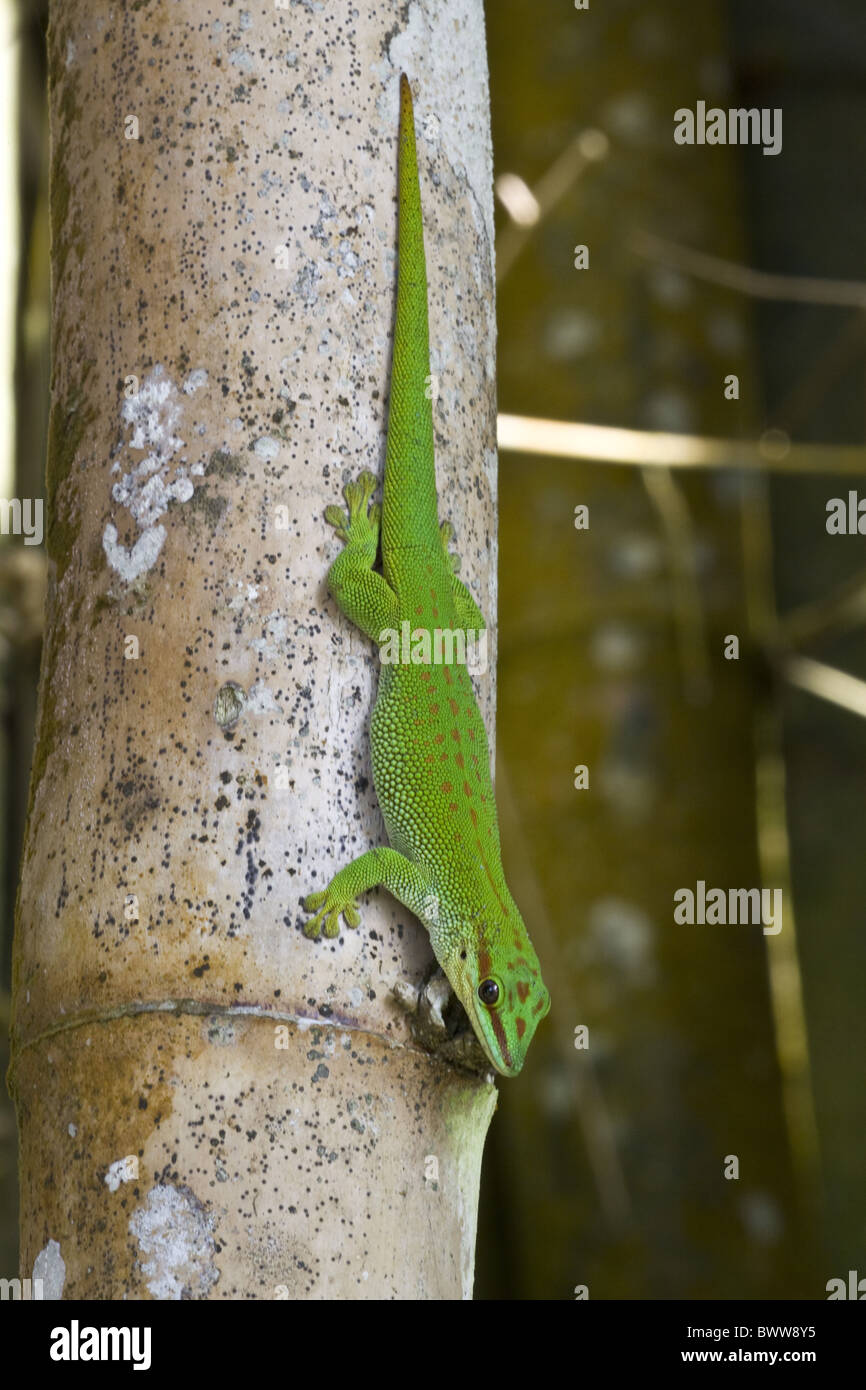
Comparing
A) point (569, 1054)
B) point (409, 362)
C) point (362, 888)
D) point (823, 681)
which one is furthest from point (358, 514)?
point (823, 681)

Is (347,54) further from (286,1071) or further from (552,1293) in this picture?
(552,1293)

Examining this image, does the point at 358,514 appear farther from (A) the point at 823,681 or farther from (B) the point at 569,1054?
(A) the point at 823,681

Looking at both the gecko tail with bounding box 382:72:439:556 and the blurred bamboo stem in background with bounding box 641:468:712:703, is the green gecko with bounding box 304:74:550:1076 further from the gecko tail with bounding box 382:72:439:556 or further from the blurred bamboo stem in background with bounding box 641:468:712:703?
the blurred bamboo stem in background with bounding box 641:468:712:703

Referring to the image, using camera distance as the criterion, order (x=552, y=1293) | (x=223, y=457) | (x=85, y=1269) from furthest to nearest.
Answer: (x=552, y=1293) < (x=223, y=457) < (x=85, y=1269)

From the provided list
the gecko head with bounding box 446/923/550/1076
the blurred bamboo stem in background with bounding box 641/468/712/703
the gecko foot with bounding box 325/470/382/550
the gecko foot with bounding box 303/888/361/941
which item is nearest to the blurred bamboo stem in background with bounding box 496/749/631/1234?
the blurred bamboo stem in background with bounding box 641/468/712/703

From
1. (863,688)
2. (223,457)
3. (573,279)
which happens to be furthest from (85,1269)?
(573,279)
